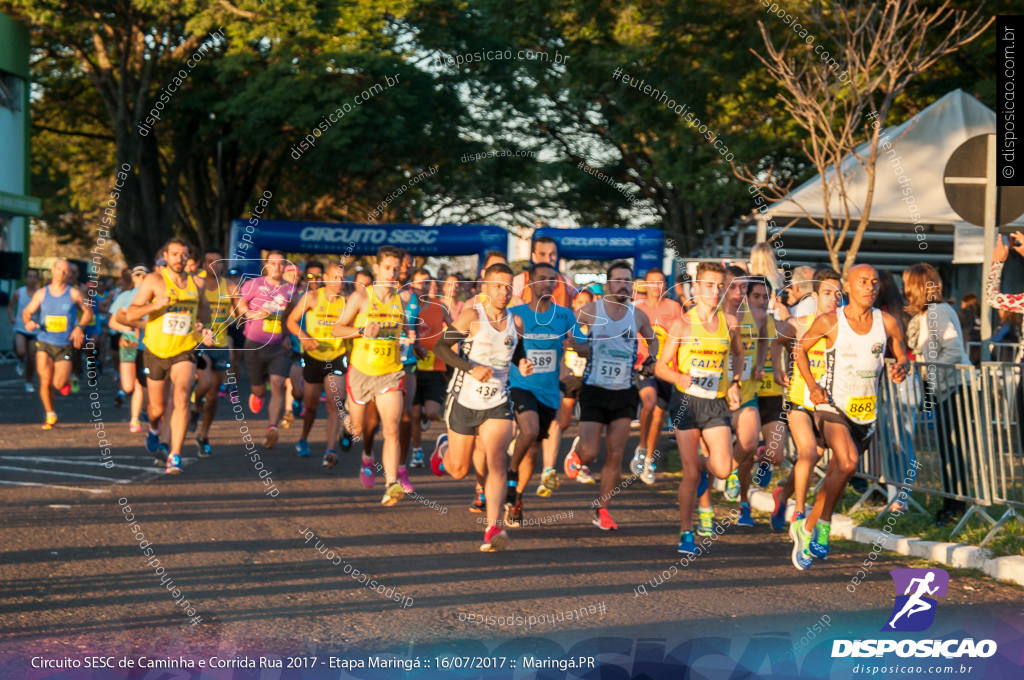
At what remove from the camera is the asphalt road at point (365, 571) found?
18.6 feet

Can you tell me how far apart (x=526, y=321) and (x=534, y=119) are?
22256mm

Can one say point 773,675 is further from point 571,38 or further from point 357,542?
point 571,38

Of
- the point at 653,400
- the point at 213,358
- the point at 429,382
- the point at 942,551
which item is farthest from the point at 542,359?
the point at 213,358

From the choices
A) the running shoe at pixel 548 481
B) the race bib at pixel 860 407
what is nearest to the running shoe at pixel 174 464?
the running shoe at pixel 548 481

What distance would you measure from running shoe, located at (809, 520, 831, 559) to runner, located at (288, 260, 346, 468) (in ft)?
16.9

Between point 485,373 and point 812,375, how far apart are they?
6.95 ft

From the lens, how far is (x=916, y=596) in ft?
22.1

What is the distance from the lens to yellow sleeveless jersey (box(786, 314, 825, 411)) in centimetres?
786

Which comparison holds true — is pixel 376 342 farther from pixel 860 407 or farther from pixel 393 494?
pixel 860 407

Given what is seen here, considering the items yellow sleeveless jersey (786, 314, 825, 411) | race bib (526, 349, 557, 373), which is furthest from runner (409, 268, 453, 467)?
yellow sleeveless jersey (786, 314, 825, 411)

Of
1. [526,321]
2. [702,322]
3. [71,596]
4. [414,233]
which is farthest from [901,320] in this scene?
[414,233]

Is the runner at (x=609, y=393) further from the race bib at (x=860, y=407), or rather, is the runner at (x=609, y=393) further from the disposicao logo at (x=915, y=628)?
the disposicao logo at (x=915, y=628)

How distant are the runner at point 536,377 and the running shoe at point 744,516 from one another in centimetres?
168

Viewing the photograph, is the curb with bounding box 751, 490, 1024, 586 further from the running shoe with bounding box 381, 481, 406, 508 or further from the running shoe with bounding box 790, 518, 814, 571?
the running shoe with bounding box 381, 481, 406, 508
